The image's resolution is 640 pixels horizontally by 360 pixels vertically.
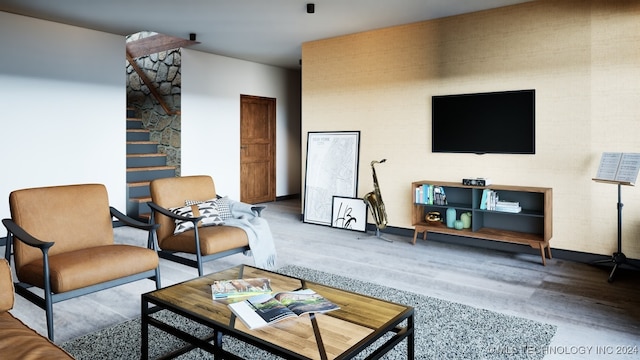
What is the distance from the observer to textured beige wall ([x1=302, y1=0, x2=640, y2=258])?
4.11m

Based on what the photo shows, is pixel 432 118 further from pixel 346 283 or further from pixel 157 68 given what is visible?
pixel 157 68

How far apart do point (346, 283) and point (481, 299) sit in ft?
3.41

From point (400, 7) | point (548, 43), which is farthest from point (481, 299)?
point (400, 7)

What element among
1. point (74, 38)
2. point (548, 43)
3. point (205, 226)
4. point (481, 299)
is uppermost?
point (74, 38)

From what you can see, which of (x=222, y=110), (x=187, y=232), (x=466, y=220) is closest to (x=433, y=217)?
(x=466, y=220)

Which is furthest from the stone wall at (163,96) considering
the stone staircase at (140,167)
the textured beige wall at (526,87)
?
the textured beige wall at (526,87)

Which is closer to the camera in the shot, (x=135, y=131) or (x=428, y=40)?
(x=428, y=40)

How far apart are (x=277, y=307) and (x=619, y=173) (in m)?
3.30

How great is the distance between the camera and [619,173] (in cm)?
375

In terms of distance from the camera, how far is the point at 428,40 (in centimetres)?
522

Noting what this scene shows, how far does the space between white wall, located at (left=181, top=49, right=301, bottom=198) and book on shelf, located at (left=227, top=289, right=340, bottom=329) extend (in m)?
5.26

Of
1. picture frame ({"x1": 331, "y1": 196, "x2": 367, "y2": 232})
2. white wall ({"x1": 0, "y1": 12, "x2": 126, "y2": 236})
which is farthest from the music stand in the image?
white wall ({"x1": 0, "y1": 12, "x2": 126, "y2": 236})

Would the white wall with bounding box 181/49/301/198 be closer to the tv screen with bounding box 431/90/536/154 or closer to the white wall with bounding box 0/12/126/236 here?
the white wall with bounding box 0/12/126/236

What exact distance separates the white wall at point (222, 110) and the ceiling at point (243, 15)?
928mm
